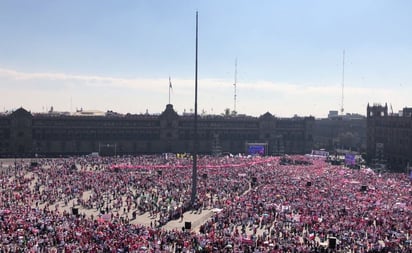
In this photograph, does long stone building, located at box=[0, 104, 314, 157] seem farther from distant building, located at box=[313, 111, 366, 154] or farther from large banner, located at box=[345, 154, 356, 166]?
distant building, located at box=[313, 111, 366, 154]

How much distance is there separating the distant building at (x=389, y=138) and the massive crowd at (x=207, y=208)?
22.5m

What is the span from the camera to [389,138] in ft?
363

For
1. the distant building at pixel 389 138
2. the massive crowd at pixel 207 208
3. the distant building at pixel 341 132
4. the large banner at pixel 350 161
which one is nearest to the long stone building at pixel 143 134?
the distant building at pixel 389 138

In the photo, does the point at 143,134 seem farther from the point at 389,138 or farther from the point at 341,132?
the point at 341,132

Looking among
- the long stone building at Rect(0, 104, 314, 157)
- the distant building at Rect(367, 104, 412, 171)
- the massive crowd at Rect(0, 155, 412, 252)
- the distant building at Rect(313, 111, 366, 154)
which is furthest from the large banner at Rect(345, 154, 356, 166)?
the distant building at Rect(313, 111, 366, 154)

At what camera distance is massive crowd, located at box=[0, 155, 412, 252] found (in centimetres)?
3806

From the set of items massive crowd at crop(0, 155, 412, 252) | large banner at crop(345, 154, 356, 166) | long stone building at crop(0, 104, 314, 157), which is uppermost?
long stone building at crop(0, 104, 314, 157)

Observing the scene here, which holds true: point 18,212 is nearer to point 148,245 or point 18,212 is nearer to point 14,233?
point 14,233

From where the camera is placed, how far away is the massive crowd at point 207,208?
1499 inches

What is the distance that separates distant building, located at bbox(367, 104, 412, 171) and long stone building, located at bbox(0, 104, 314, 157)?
22.6m

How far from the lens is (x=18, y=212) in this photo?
46656mm

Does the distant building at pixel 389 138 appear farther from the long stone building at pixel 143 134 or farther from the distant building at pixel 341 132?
the distant building at pixel 341 132

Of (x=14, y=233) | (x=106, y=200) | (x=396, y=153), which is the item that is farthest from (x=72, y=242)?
(x=396, y=153)

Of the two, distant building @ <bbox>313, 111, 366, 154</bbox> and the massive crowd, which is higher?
distant building @ <bbox>313, 111, 366, 154</bbox>
